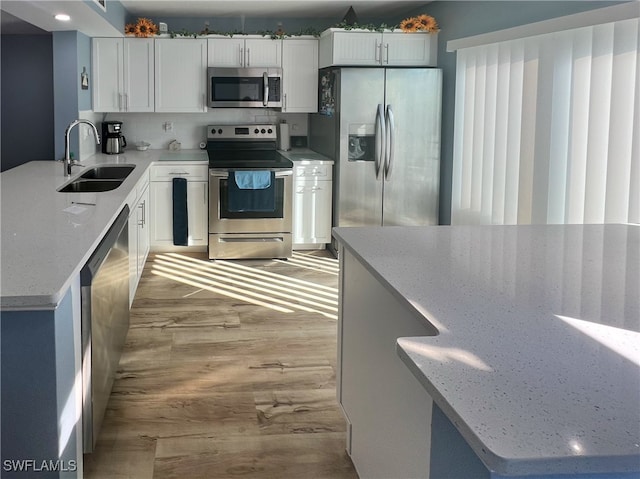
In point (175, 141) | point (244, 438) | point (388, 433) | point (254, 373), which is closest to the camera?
point (388, 433)

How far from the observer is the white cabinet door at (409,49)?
6402 mm

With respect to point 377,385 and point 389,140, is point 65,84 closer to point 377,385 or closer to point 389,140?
point 389,140

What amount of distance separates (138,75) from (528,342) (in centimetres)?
588

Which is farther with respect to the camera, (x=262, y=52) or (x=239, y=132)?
(x=239, y=132)

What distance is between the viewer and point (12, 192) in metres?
4.06

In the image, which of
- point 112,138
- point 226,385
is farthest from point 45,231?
point 112,138

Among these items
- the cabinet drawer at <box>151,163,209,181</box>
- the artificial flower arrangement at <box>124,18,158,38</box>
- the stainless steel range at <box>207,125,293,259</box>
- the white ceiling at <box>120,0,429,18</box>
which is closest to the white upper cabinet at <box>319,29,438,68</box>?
the white ceiling at <box>120,0,429,18</box>

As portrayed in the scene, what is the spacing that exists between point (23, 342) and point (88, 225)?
3.58 ft

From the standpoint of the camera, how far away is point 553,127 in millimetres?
4422

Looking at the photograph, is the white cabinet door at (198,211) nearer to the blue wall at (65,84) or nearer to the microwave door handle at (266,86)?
the microwave door handle at (266,86)

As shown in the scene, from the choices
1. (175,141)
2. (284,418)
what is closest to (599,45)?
(284,418)

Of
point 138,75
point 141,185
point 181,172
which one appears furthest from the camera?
point 138,75

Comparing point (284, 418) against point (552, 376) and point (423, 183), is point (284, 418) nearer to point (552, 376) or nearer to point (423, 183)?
point (552, 376)

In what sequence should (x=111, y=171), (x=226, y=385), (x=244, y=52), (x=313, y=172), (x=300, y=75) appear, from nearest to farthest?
(x=226, y=385) < (x=111, y=171) < (x=313, y=172) < (x=244, y=52) < (x=300, y=75)
